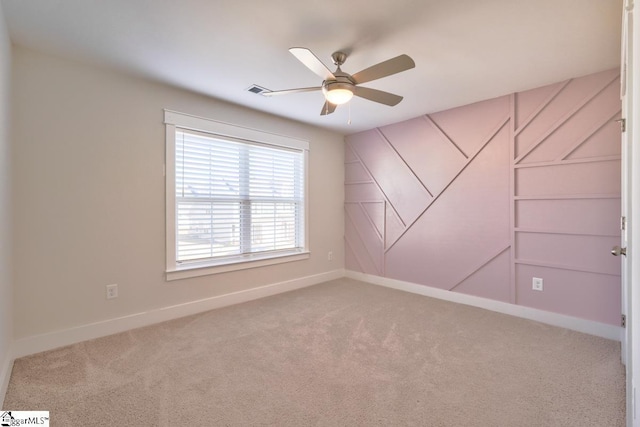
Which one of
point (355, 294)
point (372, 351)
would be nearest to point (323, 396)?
point (372, 351)

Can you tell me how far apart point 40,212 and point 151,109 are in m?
1.28

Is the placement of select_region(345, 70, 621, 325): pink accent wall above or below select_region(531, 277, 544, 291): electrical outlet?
above

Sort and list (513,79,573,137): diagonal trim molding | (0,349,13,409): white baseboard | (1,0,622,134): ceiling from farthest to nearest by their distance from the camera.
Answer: (513,79,573,137): diagonal trim molding < (1,0,622,134): ceiling < (0,349,13,409): white baseboard

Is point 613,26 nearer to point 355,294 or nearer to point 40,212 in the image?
point 355,294

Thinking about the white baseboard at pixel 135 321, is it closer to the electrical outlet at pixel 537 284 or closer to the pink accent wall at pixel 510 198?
the pink accent wall at pixel 510 198

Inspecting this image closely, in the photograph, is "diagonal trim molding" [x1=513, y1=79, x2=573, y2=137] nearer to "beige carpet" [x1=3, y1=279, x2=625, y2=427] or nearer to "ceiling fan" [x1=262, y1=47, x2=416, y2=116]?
"ceiling fan" [x1=262, y1=47, x2=416, y2=116]

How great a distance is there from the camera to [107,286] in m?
2.55

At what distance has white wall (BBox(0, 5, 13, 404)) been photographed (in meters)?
1.76

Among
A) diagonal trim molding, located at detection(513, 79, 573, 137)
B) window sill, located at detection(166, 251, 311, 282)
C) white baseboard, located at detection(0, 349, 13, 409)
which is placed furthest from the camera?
window sill, located at detection(166, 251, 311, 282)

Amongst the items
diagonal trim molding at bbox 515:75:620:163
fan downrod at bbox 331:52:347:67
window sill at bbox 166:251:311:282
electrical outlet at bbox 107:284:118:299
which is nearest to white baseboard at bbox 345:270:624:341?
window sill at bbox 166:251:311:282

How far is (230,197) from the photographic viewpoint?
340 cm

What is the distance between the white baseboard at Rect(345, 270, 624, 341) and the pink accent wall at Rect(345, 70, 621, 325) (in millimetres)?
56

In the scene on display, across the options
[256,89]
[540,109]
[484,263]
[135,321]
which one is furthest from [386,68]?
[135,321]

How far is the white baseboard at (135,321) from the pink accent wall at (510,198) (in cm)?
171
